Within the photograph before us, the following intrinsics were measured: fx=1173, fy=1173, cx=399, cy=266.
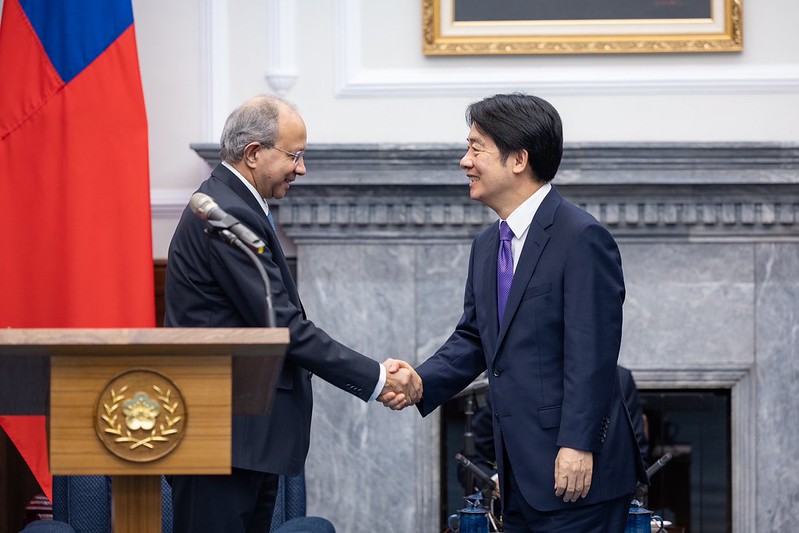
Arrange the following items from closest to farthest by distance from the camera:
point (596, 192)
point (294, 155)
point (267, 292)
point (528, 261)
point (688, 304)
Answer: point (267, 292) < point (528, 261) < point (294, 155) < point (596, 192) < point (688, 304)

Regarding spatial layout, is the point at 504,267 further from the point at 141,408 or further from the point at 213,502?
the point at 141,408

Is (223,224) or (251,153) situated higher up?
(251,153)

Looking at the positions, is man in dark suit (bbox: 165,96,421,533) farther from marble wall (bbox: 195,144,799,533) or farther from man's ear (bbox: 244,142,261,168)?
marble wall (bbox: 195,144,799,533)

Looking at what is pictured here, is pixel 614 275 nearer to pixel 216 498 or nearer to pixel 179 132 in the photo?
pixel 216 498

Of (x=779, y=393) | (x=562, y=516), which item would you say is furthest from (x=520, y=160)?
(x=779, y=393)

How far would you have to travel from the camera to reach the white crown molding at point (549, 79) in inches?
172

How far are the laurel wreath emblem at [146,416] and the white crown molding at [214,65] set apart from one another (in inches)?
104

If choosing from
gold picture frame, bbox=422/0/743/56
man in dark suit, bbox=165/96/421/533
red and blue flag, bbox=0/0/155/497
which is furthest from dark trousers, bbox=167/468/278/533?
gold picture frame, bbox=422/0/743/56

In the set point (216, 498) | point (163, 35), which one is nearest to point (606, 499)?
point (216, 498)

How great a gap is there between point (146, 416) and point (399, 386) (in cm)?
114

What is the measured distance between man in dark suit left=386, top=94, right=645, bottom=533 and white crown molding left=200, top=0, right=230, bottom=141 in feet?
6.18


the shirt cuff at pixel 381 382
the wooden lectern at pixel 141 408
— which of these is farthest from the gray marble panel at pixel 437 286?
the wooden lectern at pixel 141 408

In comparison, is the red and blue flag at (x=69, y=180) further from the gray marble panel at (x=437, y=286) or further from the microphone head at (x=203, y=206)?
the microphone head at (x=203, y=206)

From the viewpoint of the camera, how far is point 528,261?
8.66 feet
